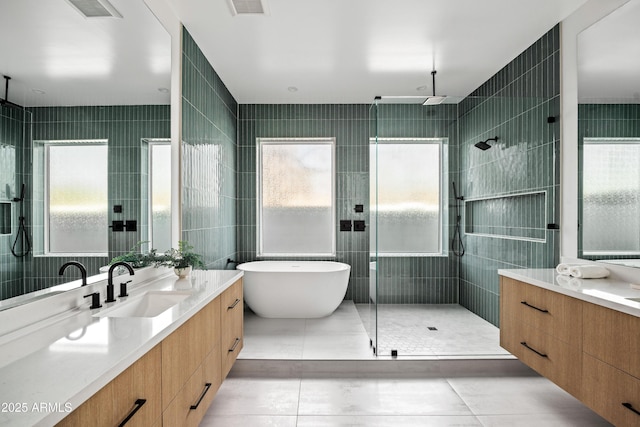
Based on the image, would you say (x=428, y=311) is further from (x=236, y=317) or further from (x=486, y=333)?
(x=236, y=317)

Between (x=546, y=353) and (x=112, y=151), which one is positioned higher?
(x=112, y=151)

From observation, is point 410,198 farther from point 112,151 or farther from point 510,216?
point 112,151

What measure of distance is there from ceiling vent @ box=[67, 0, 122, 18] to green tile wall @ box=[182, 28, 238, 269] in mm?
802

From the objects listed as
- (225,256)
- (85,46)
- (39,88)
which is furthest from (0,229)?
(225,256)

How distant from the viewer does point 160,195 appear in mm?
2225

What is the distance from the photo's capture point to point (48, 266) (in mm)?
1391

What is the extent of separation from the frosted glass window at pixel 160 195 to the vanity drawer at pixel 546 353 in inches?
93.8

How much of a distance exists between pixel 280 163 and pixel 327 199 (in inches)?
30.5

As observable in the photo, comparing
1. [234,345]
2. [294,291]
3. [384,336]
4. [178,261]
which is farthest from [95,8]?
[384,336]

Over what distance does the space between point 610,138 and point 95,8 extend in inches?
117

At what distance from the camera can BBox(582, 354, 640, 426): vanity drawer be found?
4.65 feet

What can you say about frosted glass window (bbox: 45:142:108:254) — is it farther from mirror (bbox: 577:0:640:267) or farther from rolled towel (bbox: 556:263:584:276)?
mirror (bbox: 577:0:640:267)

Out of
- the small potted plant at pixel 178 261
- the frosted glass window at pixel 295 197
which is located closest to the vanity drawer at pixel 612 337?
the small potted plant at pixel 178 261

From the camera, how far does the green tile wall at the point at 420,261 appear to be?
126 inches
